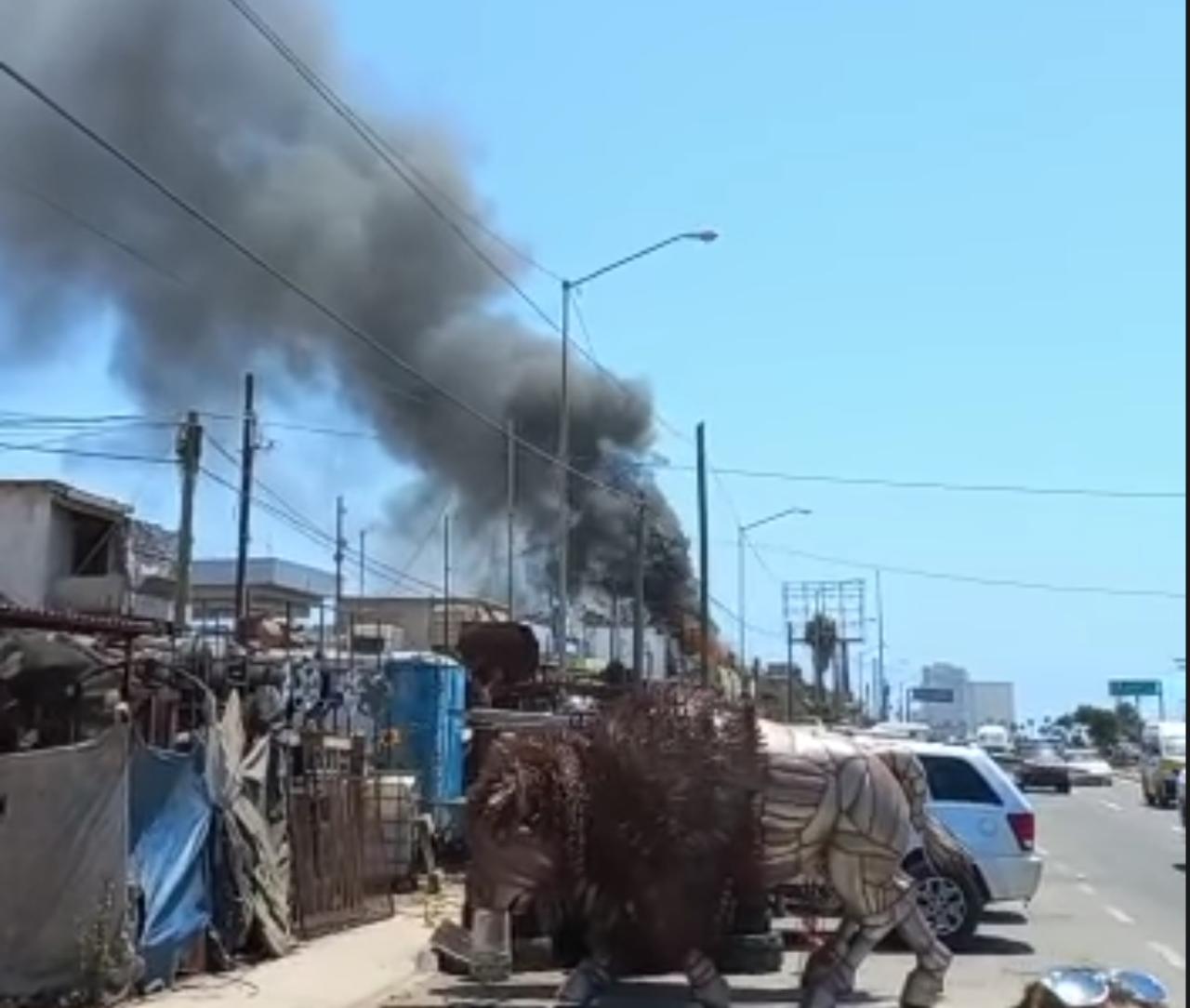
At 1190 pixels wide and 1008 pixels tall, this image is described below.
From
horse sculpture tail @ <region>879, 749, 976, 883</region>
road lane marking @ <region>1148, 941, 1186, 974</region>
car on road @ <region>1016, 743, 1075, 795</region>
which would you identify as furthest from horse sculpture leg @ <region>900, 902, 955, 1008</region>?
car on road @ <region>1016, 743, 1075, 795</region>

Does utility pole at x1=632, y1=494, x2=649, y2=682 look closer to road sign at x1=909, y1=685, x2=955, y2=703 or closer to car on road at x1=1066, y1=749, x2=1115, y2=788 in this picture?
car on road at x1=1066, y1=749, x2=1115, y2=788

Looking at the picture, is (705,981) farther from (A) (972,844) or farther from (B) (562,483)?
(B) (562,483)

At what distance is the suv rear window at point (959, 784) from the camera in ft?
60.4

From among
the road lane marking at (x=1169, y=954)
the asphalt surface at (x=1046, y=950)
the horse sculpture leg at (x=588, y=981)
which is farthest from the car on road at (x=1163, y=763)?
the horse sculpture leg at (x=588, y=981)

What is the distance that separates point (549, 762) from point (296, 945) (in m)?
5.41

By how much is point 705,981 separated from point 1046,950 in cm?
657

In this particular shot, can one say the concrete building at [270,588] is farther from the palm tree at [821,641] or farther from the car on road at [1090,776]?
the palm tree at [821,641]

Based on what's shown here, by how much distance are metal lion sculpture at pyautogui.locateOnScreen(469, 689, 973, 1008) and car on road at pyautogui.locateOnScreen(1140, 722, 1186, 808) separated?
127 feet

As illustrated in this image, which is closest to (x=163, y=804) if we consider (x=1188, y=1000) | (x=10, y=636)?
(x=10, y=636)

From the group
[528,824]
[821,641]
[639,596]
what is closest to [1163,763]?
[639,596]

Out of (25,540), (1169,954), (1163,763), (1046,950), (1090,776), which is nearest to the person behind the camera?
(1169,954)

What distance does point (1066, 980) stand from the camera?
428 inches

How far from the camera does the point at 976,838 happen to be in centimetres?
1814

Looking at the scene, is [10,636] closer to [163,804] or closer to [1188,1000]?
[163,804]
